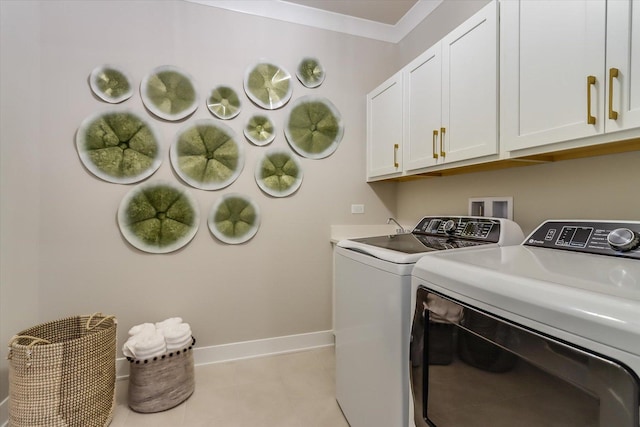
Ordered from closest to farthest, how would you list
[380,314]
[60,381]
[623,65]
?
1. [623,65]
2. [380,314]
3. [60,381]

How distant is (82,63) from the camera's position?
1892 millimetres

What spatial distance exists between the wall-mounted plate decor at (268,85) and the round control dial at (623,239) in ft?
6.69

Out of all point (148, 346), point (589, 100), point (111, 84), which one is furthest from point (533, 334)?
point (111, 84)

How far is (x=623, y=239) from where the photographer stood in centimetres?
94

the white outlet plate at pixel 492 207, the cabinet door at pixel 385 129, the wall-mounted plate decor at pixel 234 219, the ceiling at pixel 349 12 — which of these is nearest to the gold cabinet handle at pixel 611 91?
the white outlet plate at pixel 492 207

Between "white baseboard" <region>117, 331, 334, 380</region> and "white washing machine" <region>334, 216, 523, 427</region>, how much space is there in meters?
0.75

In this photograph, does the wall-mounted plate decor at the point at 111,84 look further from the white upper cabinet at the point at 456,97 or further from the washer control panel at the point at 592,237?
the washer control panel at the point at 592,237

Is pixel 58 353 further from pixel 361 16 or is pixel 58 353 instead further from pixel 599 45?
pixel 361 16

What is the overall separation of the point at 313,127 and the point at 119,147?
137 cm

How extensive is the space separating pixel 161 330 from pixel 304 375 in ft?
3.19

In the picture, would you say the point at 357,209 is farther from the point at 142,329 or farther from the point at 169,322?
the point at 142,329

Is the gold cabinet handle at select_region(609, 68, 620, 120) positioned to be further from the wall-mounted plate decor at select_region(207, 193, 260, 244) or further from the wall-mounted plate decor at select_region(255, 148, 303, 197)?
the wall-mounted plate decor at select_region(207, 193, 260, 244)

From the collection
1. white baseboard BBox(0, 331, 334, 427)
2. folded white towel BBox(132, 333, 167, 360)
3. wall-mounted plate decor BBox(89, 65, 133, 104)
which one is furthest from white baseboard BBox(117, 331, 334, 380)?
wall-mounted plate decor BBox(89, 65, 133, 104)

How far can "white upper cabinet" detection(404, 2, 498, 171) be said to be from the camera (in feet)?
4.37
